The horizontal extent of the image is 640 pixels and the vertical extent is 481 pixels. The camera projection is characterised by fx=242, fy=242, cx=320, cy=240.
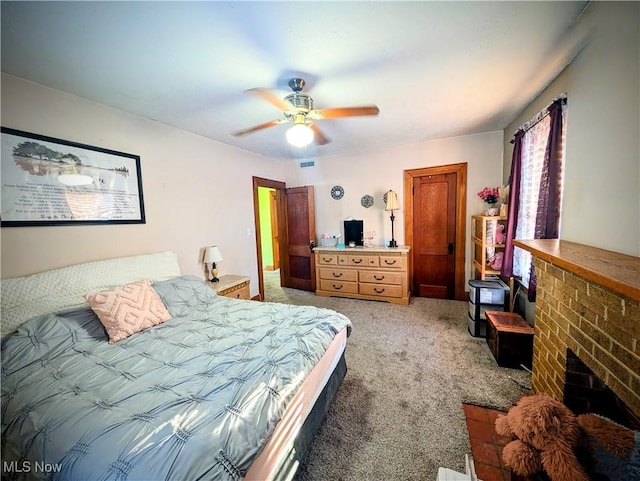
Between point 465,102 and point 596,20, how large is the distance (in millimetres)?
1064

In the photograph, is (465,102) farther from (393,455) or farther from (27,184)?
(27,184)

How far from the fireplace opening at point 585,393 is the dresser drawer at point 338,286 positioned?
2771mm

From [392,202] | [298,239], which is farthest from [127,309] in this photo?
[392,202]

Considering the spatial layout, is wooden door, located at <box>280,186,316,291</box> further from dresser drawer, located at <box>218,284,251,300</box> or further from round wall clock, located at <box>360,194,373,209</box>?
dresser drawer, located at <box>218,284,251,300</box>

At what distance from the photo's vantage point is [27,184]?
5.77 feet

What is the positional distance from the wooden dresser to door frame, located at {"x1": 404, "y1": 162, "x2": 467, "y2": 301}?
434 mm

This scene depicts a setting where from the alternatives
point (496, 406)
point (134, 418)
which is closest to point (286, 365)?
point (134, 418)

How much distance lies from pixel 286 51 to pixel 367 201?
2.92 metres

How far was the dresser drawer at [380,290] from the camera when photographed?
3.70m

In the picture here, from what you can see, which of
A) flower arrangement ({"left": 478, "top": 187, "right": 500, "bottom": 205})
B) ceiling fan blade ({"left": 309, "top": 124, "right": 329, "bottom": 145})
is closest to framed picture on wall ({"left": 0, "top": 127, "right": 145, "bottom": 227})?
ceiling fan blade ({"left": 309, "top": 124, "right": 329, "bottom": 145})

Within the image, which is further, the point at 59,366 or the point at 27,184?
the point at 27,184

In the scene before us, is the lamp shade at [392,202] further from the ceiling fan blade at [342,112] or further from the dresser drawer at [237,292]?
the dresser drawer at [237,292]

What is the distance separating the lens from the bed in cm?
86

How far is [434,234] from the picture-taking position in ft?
12.8
